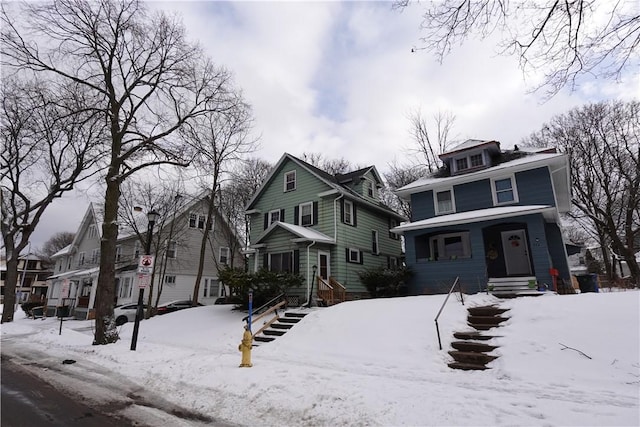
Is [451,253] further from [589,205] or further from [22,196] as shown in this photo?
[22,196]

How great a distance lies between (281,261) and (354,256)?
459 centimetres

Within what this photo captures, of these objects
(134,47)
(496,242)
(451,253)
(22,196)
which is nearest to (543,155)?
(496,242)

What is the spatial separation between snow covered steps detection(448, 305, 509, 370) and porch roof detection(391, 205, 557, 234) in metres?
5.22

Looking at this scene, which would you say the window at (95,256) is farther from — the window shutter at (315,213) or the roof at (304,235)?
the window shutter at (315,213)

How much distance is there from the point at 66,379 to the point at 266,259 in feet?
36.9

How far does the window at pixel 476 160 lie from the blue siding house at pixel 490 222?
0.05 m

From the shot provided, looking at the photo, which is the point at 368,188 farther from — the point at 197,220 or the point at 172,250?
the point at 172,250

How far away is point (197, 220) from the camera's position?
28.7 m

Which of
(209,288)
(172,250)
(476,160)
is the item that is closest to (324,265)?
(476,160)

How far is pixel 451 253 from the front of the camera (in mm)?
16906

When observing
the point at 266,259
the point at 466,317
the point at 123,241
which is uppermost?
the point at 123,241

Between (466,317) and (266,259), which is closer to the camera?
(466,317)

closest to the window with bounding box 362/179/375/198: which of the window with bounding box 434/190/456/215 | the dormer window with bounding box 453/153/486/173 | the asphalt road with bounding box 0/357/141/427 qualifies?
the window with bounding box 434/190/456/215

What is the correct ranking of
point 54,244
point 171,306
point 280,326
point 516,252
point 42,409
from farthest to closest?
point 54,244 < point 171,306 < point 516,252 < point 280,326 < point 42,409
